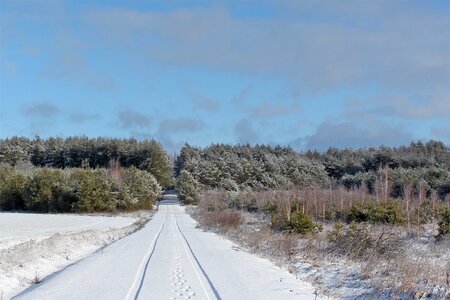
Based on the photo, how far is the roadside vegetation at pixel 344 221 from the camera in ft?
42.8

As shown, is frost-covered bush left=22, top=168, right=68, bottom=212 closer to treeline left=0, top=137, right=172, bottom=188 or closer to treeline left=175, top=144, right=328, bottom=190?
treeline left=0, top=137, right=172, bottom=188

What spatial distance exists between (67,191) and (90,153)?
4751 centimetres

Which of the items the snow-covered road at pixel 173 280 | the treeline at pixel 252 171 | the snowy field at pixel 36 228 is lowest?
the snowy field at pixel 36 228

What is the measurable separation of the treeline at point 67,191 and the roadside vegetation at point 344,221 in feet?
44.2

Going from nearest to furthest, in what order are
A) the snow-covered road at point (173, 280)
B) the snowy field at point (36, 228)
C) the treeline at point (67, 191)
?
1. the snow-covered road at point (173, 280)
2. the snowy field at point (36, 228)
3. the treeline at point (67, 191)

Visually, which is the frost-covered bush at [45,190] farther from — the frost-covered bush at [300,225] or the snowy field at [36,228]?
the frost-covered bush at [300,225]

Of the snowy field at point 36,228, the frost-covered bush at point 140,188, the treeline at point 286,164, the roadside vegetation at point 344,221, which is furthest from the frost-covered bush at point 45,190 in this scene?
the treeline at point 286,164

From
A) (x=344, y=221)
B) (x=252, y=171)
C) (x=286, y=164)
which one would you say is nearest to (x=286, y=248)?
(x=344, y=221)

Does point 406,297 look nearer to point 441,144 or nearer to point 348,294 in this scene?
point 348,294

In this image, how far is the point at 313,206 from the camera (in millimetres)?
53625

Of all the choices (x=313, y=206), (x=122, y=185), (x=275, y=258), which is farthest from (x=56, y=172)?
(x=275, y=258)

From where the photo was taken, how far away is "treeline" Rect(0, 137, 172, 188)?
123m

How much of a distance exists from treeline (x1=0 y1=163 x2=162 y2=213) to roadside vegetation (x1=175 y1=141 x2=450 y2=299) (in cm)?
1347

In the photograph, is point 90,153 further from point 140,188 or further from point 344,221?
point 344,221
